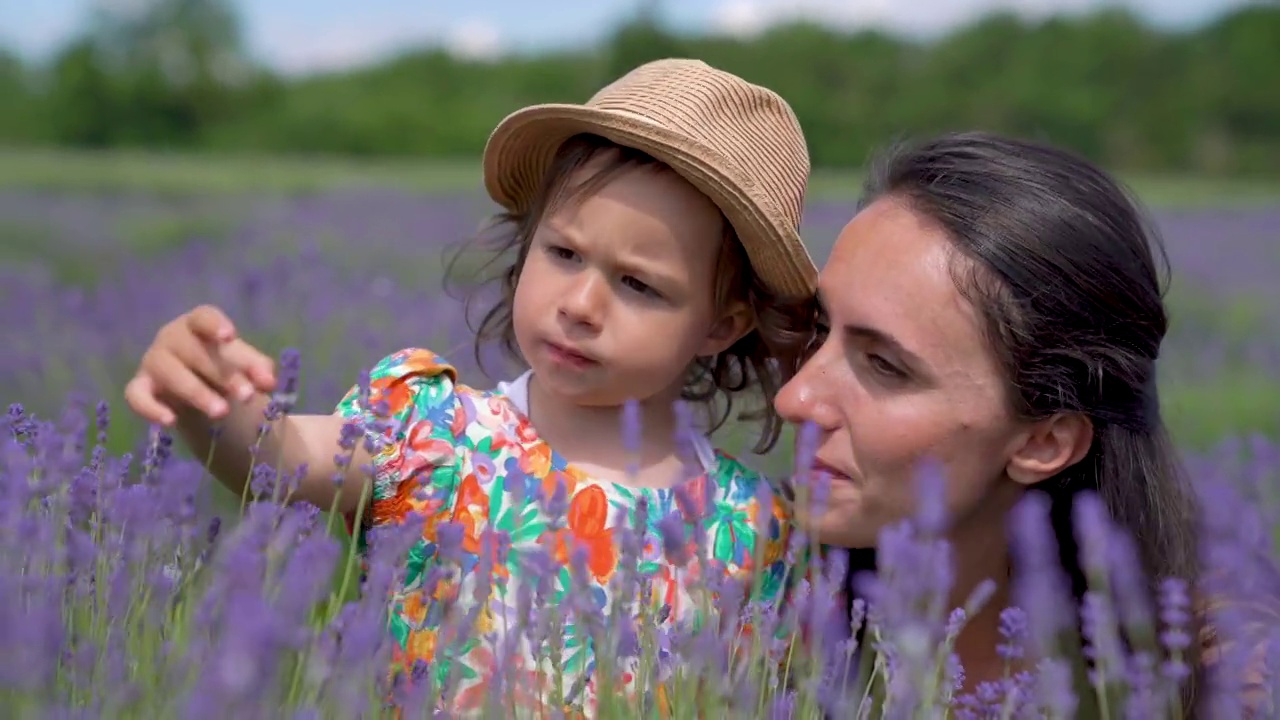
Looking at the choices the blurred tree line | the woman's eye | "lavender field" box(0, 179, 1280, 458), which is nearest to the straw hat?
the woman's eye

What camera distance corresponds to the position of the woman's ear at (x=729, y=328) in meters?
2.61

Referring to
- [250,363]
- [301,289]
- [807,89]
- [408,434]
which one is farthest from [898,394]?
[807,89]

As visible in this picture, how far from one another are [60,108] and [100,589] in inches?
2163

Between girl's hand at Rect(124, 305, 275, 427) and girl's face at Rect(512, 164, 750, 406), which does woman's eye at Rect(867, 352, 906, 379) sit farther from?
girl's hand at Rect(124, 305, 275, 427)

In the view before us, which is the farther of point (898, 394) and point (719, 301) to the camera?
point (719, 301)

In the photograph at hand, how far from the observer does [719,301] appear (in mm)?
2535

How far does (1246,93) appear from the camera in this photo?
46.3 metres

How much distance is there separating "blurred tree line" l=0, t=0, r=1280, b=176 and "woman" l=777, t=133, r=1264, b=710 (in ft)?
128

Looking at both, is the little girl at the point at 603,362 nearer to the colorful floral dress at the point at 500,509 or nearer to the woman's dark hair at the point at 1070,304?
the colorful floral dress at the point at 500,509

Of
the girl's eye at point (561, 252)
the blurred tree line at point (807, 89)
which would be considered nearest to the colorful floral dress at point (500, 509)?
the girl's eye at point (561, 252)

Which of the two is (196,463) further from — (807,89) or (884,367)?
(807,89)

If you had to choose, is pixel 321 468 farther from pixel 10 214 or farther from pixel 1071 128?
pixel 1071 128

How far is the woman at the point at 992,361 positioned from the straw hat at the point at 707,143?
14 centimetres

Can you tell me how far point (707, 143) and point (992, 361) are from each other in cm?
63
